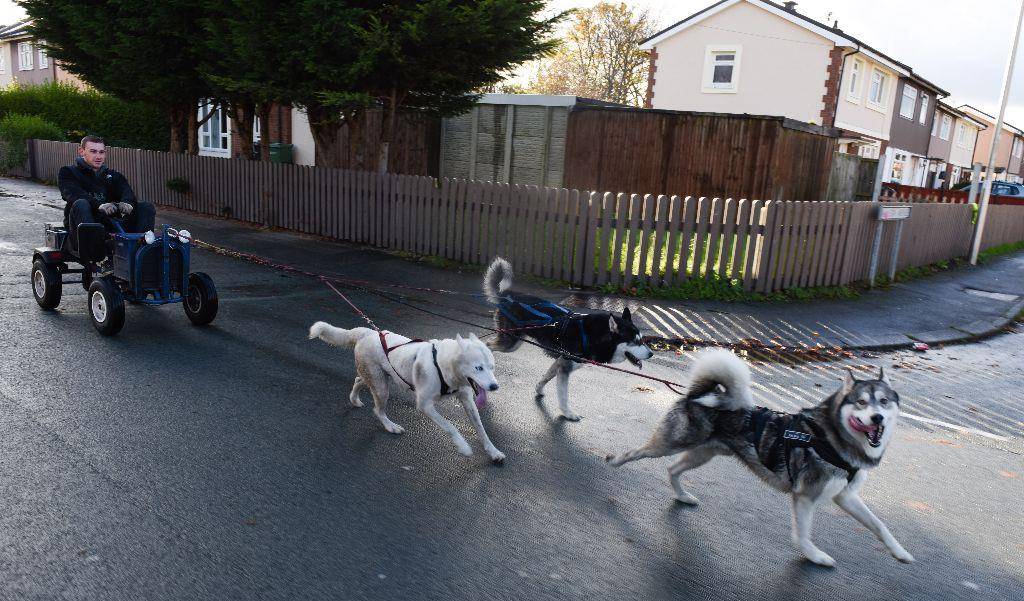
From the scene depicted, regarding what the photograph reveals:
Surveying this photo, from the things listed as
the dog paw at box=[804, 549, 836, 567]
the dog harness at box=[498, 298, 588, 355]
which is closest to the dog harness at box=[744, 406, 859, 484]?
the dog paw at box=[804, 549, 836, 567]

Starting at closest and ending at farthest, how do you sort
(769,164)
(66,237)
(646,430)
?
1. (646,430)
2. (66,237)
3. (769,164)

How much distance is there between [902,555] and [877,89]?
33906 mm

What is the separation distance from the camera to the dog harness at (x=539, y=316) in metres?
5.69

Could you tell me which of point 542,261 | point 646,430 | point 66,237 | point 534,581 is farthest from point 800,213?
point 66,237

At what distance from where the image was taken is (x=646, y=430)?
554 centimetres

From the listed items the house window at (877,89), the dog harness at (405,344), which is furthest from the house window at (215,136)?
the house window at (877,89)

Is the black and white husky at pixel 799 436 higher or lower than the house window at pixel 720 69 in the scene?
lower

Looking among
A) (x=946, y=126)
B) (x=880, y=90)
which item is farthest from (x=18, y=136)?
(x=946, y=126)

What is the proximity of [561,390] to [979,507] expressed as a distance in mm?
3015

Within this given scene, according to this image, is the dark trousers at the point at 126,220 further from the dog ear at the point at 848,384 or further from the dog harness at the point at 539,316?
the dog ear at the point at 848,384

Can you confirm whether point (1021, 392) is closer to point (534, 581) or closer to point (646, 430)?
point (646, 430)

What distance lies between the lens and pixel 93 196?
307 inches

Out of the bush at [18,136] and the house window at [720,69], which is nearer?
the bush at [18,136]

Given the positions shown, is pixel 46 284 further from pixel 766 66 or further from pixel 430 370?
pixel 766 66
